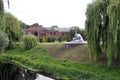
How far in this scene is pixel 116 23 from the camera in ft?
46.3

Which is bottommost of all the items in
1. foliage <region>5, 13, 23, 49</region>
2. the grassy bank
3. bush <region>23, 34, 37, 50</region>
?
the grassy bank

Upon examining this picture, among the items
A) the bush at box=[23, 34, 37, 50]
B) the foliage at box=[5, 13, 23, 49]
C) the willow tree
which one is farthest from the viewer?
the foliage at box=[5, 13, 23, 49]

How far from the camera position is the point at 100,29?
16016mm

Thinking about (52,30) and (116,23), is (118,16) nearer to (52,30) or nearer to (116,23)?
(116,23)

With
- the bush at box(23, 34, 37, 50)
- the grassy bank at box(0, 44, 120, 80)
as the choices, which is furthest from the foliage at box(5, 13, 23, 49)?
the grassy bank at box(0, 44, 120, 80)

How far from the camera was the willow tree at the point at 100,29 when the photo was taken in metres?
14.6

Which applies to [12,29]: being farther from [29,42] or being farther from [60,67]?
[60,67]

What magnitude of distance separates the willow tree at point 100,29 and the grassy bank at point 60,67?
0.74 metres

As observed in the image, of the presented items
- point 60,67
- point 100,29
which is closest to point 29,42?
point 60,67

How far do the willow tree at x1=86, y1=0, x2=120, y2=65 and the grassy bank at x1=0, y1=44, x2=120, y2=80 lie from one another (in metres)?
0.74

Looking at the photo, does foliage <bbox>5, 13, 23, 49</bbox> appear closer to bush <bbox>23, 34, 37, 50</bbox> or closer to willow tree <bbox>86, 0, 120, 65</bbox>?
bush <bbox>23, 34, 37, 50</bbox>

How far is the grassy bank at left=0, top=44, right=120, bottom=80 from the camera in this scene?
14755mm

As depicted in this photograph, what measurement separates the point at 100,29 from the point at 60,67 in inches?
155

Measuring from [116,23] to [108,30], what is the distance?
37.7 inches
